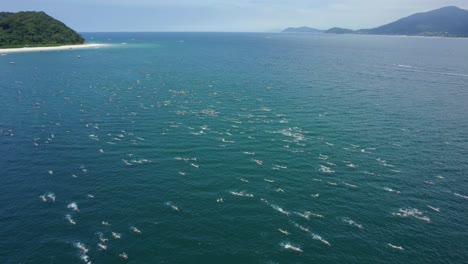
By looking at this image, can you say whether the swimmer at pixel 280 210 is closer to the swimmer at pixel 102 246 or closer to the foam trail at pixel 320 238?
the foam trail at pixel 320 238

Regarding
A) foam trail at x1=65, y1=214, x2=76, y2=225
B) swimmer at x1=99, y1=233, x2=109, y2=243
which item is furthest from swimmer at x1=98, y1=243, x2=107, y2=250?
foam trail at x1=65, y1=214, x2=76, y2=225

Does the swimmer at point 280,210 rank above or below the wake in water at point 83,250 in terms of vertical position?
above

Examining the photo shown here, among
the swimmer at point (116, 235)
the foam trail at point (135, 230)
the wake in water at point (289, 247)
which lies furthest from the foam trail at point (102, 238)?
the wake in water at point (289, 247)

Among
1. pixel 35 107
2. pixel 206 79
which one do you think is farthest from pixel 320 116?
pixel 35 107

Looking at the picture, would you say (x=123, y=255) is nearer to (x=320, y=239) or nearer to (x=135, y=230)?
(x=135, y=230)

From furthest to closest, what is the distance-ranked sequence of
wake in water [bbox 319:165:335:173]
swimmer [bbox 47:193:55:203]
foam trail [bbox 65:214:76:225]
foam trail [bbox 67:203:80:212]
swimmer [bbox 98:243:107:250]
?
wake in water [bbox 319:165:335:173] < swimmer [bbox 47:193:55:203] < foam trail [bbox 67:203:80:212] < foam trail [bbox 65:214:76:225] < swimmer [bbox 98:243:107:250]

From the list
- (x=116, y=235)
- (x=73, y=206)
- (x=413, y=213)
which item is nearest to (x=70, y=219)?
(x=73, y=206)

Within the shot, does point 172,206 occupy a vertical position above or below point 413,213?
above

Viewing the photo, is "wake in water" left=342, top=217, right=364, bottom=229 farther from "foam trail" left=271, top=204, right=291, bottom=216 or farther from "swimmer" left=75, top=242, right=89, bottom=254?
"swimmer" left=75, top=242, right=89, bottom=254

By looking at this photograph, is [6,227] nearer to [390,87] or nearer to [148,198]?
[148,198]

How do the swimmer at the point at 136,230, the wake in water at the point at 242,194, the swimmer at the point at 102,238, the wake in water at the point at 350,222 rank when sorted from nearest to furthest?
the swimmer at the point at 102,238, the swimmer at the point at 136,230, the wake in water at the point at 350,222, the wake in water at the point at 242,194
